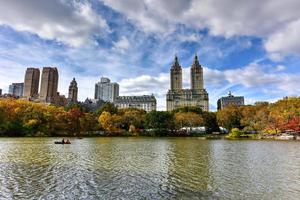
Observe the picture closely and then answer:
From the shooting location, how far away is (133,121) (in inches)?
3425

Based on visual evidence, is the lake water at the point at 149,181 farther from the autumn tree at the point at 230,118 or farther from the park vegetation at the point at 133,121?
the autumn tree at the point at 230,118

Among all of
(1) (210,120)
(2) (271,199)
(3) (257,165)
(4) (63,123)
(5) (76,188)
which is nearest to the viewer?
(2) (271,199)

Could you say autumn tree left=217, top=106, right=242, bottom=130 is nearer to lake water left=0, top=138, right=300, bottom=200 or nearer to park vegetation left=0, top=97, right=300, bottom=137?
park vegetation left=0, top=97, right=300, bottom=137

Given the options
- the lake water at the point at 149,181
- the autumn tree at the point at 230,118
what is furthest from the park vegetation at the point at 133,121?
the lake water at the point at 149,181

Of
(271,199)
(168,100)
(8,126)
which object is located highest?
(168,100)

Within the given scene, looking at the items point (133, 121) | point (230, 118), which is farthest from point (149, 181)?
point (230, 118)

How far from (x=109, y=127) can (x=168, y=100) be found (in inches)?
4810

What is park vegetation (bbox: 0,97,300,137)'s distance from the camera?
67.9 meters

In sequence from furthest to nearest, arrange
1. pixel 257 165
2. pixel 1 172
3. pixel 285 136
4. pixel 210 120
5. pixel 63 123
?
pixel 210 120 → pixel 63 123 → pixel 285 136 → pixel 257 165 → pixel 1 172

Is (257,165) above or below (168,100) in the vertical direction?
below

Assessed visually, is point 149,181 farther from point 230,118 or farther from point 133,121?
point 230,118

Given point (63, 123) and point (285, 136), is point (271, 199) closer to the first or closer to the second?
point (285, 136)

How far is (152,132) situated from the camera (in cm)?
8294

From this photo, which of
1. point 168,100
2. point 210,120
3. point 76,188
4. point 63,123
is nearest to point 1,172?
point 76,188
